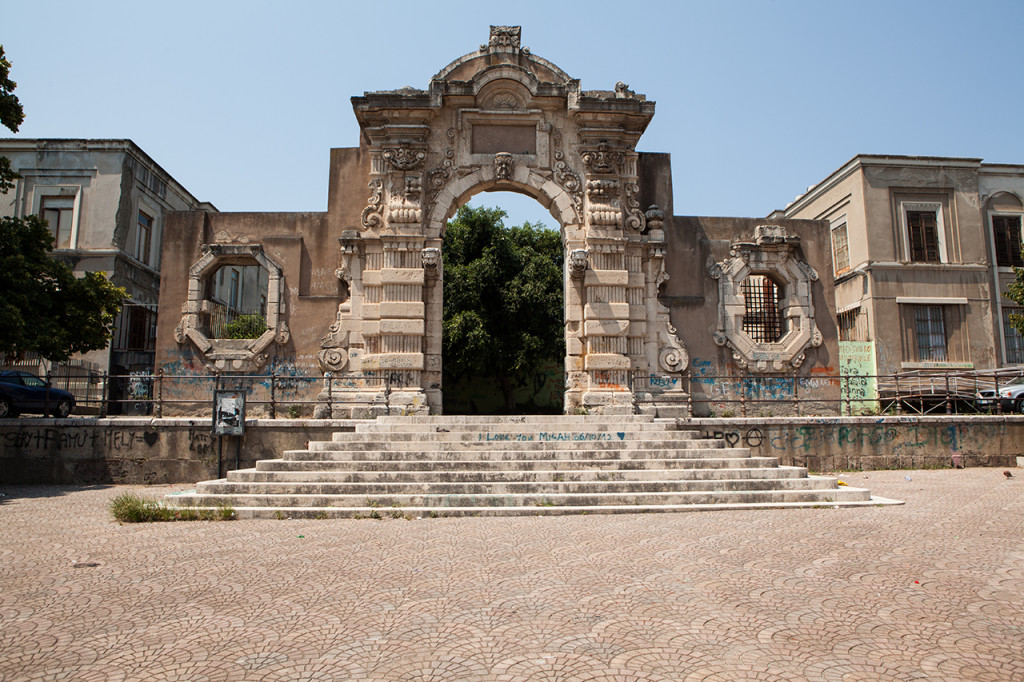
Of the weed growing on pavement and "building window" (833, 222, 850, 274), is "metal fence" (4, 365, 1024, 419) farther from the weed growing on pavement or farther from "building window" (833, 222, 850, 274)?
"building window" (833, 222, 850, 274)

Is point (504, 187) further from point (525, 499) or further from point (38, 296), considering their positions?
point (38, 296)

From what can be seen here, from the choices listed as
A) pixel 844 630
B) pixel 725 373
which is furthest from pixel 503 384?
pixel 844 630

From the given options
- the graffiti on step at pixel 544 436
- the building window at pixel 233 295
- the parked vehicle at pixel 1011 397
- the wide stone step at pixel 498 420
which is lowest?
the graffiti on step at pixel 544 436

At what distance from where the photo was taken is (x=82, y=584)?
557cm

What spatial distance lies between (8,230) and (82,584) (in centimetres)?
1049

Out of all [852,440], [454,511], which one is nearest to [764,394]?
[852,440]

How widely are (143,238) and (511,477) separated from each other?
2046cm

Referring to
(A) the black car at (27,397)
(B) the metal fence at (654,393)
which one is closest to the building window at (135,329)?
(A) the black car at (27,397)

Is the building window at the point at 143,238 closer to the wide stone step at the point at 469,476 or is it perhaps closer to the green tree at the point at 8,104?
the green tree at the point at 8,104

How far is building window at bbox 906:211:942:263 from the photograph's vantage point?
73.5 ft

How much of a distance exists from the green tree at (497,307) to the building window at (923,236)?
12.1 metres

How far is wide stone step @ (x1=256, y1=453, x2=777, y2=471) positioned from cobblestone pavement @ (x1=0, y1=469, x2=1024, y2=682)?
81.0 inches

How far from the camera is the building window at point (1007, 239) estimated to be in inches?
897

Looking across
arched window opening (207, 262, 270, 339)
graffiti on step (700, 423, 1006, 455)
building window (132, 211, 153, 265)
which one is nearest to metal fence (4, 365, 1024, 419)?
graffiti on step (700, 423, 1006, 455)
